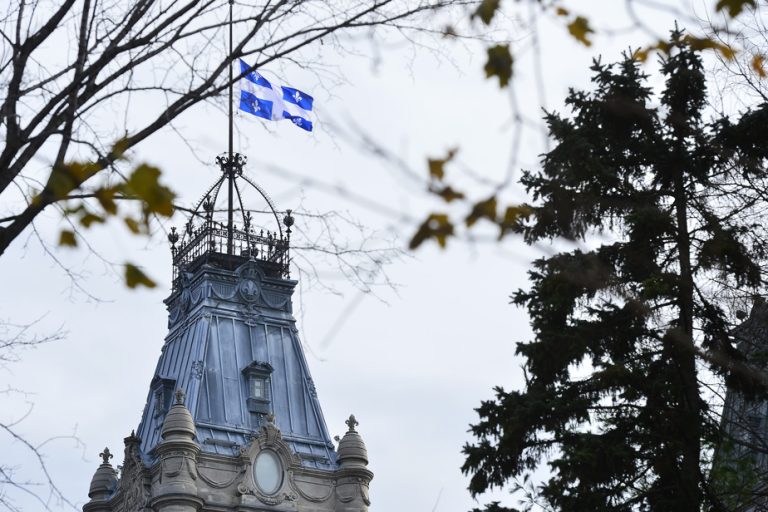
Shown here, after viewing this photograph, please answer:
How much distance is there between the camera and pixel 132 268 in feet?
29.7

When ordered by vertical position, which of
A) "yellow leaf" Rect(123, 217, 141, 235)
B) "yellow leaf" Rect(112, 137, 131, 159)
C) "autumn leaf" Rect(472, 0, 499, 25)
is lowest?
"yellow leaf" Rect(123, 217, 141, 235)

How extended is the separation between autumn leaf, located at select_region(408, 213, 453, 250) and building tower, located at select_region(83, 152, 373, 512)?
38.8 m

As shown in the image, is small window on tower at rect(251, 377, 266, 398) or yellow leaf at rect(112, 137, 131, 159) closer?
yellow leaf at rect(112, 137, 131, 159)

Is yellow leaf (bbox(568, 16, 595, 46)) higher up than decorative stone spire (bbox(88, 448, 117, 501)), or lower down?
lower down

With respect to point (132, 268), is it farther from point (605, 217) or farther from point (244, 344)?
point (244, 344)

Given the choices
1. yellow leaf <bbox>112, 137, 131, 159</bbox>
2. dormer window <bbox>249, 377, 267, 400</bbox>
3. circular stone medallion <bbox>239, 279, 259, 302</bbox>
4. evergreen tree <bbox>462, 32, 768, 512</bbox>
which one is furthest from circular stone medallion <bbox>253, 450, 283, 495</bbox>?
yellow leaf <bbox>112, 137, 131, 159</bbox>

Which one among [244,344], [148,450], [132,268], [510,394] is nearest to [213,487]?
[148,450]

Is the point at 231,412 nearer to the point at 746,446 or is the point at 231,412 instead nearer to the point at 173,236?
the point at 173,236

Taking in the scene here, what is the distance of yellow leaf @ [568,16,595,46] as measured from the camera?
31.1 feet

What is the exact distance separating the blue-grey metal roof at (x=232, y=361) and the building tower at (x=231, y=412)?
4 centimetres

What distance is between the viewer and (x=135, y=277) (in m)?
9.05

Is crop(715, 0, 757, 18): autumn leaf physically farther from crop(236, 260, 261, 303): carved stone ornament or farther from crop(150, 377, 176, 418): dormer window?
crop(236, 260, 261, 303): carved stone ornament

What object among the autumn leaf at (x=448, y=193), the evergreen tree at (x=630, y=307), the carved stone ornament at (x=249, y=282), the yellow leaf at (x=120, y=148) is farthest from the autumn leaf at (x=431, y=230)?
the carved stone ornament at (x=249, y=282)

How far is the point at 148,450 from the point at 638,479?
3147 centimetres
